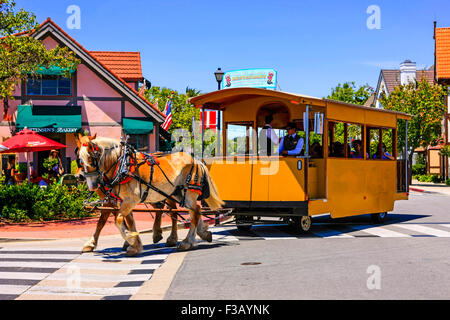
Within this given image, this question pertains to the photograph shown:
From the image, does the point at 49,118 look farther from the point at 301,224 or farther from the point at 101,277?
the point at 101,277

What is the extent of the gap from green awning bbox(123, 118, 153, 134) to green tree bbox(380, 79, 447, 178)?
1836 cm

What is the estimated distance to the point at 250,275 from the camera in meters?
7.70

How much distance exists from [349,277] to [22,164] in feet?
68.7

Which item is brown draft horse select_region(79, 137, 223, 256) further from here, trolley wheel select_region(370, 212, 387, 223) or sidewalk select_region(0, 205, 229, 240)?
trolley wheel select_region(370, 212, 387, 223)

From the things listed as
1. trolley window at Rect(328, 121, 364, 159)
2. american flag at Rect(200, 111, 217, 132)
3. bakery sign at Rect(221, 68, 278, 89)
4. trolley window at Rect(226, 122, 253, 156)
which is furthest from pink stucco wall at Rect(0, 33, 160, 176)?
trolley window at Rect(328, 121, 364, 159)

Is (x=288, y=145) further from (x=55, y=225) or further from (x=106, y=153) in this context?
(x=55, y=225)

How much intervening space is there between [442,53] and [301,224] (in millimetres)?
36489

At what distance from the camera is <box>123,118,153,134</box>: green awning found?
87.7 feet

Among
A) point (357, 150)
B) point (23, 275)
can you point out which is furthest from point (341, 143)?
point (23, 275)

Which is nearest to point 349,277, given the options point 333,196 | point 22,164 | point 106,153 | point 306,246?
point 306,246

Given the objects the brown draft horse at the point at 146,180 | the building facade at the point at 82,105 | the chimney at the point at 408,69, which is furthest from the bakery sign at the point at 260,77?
the chimney at the point at 408,69

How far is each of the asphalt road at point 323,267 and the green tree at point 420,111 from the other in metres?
26.0

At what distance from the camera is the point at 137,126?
88.2 ft

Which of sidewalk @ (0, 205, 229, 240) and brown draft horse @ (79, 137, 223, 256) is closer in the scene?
brown draft horse @ (79, 137, 223, 256)
